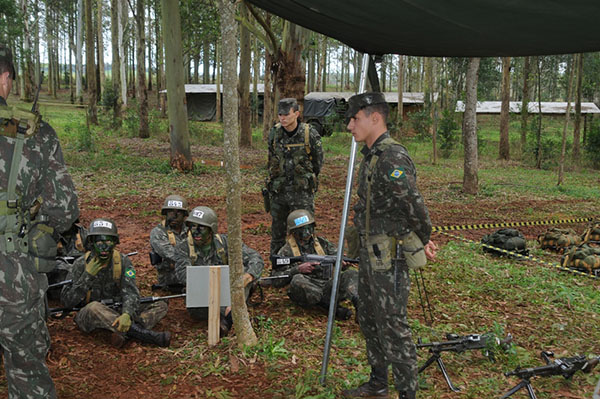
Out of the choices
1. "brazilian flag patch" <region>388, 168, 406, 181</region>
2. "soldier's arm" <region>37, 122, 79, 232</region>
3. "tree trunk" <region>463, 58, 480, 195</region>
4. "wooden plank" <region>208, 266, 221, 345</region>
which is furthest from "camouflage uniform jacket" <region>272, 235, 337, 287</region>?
"tree trunk" <region>463, 58, 480, 195</region>

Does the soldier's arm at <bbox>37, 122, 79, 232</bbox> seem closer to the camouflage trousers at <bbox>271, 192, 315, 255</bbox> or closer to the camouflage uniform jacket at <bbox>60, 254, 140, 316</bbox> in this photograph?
the camouflage uniform jacket at <bbox>60, 254, 140, 316</bbox>

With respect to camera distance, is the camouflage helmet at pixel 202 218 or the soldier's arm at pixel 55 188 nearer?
the soldier's arm at pixel 55 188

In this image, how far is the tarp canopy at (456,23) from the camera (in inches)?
128

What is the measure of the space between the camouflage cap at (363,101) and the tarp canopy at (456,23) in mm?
528

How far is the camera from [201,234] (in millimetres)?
5656

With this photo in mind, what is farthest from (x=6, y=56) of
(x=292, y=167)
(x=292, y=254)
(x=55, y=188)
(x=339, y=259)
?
(x=292, y=167)

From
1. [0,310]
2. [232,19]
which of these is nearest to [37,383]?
[0,310]

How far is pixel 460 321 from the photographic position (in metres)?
5.51

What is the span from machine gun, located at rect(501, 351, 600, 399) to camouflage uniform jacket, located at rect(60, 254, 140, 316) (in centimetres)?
350

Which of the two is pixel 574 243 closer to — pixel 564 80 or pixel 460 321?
pixel 460 321

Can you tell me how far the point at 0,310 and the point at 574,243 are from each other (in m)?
8.51

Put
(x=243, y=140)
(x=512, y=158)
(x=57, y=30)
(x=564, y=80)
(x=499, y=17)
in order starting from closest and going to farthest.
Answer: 1. (x=499, y=17)
2. (x=243, y=140)
3. (x=512, y=158)
4. (x=564, y=80)
5. (x=57, y=30)

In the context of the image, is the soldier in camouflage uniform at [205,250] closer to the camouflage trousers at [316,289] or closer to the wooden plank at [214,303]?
the camouflage trousers at [316,289]

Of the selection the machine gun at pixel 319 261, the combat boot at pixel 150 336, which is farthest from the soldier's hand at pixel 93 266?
the machine gun at pixel 319 261
